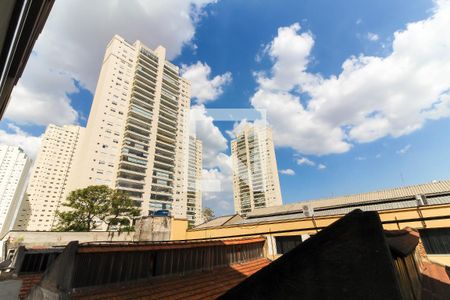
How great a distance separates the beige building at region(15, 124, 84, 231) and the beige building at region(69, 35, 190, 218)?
59.1 m

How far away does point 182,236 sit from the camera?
2769cm

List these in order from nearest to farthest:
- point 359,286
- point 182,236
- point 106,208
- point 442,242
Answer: point 359,286 < point 442,242 < point 182,236 < point 106,208

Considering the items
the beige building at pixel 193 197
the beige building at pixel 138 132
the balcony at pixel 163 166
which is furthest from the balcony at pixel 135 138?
the beige building at pixel 193 197

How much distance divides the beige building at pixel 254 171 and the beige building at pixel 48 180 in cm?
8470

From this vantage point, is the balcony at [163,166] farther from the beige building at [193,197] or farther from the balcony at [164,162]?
the beige building at [193,197]

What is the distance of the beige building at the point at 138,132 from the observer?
57.5 meters

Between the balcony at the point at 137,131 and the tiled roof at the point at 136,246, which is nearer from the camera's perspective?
the tiled roof at the point at 136,246

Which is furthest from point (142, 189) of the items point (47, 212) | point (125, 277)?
point (47, 212)

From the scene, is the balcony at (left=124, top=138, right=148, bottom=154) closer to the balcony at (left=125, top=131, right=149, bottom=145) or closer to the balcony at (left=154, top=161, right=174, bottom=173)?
the balcony at (left=125, top=131, right=149, bottom=145)

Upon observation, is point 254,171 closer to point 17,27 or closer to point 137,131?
point 137,131

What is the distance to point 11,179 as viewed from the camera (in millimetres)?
130125

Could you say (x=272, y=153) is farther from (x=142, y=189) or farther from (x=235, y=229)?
(x=235, y=229)

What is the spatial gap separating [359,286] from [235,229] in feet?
77.5

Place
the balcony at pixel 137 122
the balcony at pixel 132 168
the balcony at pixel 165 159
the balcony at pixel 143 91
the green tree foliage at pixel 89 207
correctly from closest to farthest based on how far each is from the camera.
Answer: the green tree foliage at pixel 89 207, the balcony at pixel 132 168, the balcony at pixel 137 122, the balcony at pixel 165 159, the balcony at pixel 143 91
